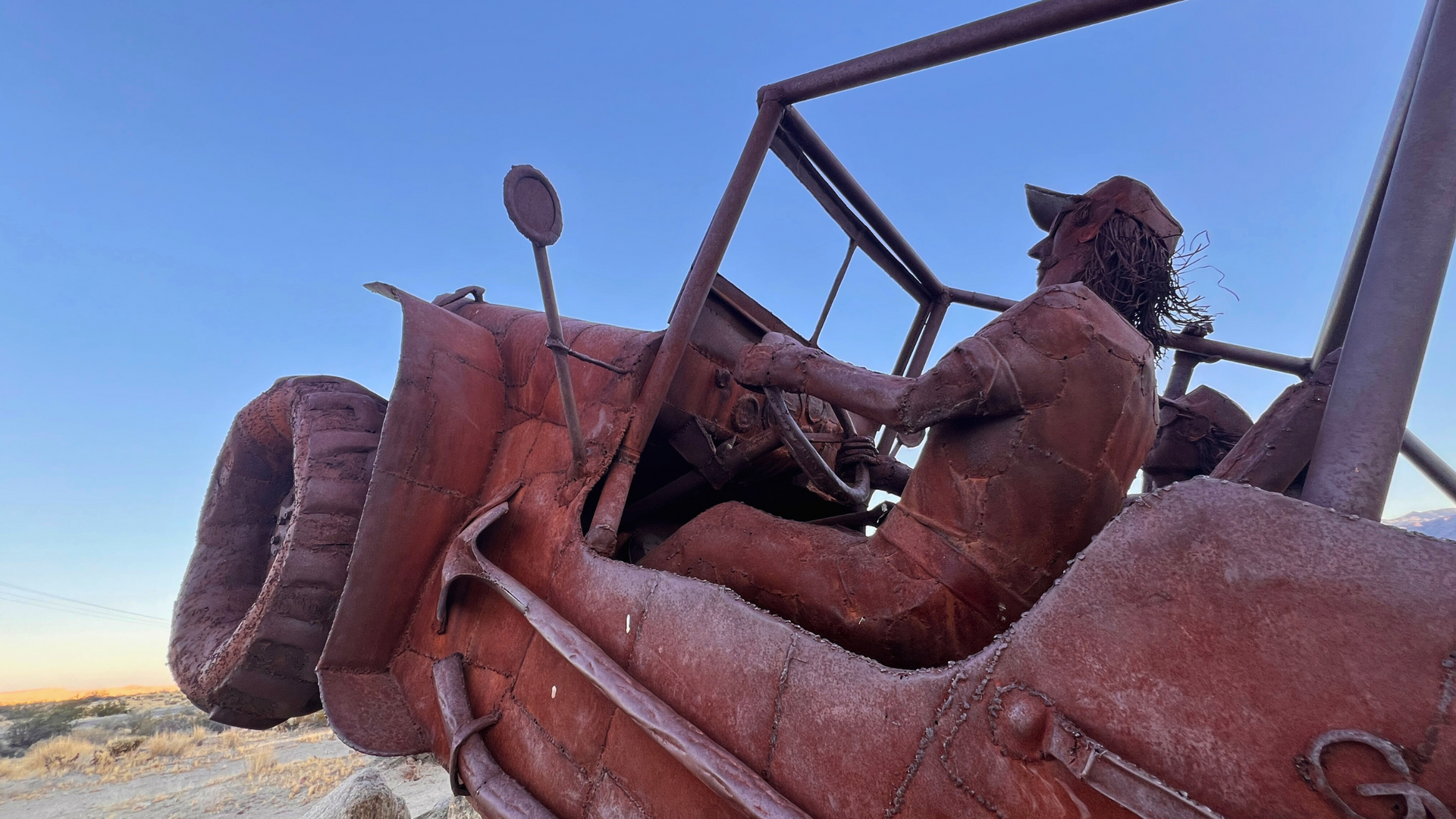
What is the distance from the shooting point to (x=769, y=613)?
1.78 m

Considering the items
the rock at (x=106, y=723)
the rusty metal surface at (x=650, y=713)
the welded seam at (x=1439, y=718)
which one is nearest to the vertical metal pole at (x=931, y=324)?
the rusty metal surface at (x=650, y=713)

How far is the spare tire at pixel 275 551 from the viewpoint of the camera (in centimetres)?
281

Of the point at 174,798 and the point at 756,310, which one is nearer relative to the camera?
the point at 756,310

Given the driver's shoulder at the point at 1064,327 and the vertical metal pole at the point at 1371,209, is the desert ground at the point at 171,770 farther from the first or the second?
the vertical metal pole at the point at 1371,209

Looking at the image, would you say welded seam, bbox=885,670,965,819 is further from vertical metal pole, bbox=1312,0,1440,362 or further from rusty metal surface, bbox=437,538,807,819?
vertical metal pole, bbox=1312,0,1440,362

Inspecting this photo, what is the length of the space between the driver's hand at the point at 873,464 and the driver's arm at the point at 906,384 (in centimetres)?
73

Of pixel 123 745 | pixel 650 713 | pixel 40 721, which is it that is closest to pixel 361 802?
pixel 650 713

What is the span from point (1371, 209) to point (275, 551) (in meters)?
4.66

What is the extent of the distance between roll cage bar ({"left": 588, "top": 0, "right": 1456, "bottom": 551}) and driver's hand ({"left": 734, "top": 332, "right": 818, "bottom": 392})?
1.13ft

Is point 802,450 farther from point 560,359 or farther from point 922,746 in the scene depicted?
point 922,746

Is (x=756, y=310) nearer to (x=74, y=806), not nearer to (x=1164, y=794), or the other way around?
(x=1164, y=794)

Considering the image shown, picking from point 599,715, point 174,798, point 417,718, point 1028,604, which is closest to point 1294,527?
point 1028,604

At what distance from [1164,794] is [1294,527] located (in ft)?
1.64

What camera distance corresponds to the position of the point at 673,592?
1.96 m
